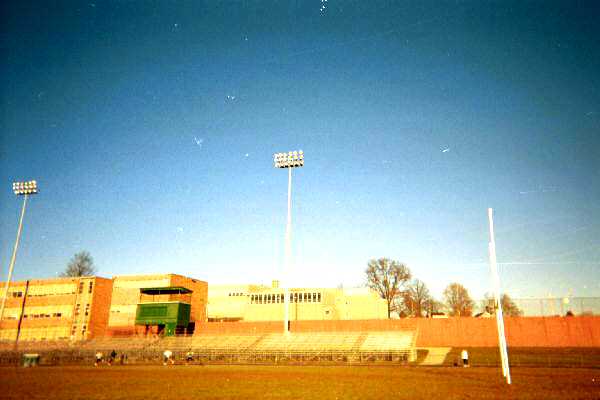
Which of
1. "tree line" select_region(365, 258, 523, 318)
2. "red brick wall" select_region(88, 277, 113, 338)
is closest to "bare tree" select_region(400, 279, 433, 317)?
"tree line" select_region(365, 258, 523, 318)

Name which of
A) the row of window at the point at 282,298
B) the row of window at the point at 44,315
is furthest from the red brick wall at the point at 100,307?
the row of window at the point at 282,298

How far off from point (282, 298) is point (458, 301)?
202 ft

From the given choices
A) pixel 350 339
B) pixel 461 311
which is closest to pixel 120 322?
pixel 350 339

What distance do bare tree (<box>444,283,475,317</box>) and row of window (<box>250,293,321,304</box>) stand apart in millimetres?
53151

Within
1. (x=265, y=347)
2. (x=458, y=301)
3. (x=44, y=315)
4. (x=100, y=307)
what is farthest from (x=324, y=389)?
(x=458, y=301)

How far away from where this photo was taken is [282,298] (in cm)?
6162

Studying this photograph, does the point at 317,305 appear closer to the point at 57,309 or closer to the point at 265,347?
the point at 265,347

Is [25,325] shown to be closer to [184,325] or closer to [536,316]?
[184,325]

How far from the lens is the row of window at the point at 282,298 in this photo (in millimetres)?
61156

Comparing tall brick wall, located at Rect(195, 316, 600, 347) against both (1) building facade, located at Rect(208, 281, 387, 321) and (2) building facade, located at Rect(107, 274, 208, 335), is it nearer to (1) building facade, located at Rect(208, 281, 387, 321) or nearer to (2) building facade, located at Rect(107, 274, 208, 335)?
(1) building facade, located at Rect(208, 281, 387, 321)

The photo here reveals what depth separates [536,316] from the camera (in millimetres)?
46781

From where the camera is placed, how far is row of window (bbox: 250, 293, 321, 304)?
61.2 metres

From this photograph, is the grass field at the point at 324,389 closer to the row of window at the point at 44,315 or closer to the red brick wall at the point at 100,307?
the red brick wall at the point at 100,307

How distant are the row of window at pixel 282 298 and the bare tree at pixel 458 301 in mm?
53151
